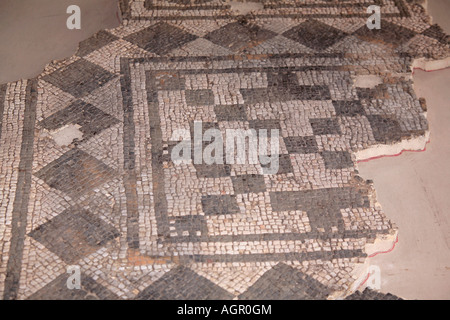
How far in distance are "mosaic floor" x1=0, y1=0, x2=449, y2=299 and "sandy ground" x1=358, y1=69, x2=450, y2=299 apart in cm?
25

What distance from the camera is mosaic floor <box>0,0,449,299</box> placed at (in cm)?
631

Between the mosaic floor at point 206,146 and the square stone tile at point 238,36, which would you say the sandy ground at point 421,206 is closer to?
the mosaic floor at point 206,146

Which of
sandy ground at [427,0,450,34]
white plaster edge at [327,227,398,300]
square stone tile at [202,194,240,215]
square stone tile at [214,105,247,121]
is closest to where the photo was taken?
white plaster edge at [327,227,398,300]

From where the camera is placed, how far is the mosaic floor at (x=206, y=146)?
6.31 metres

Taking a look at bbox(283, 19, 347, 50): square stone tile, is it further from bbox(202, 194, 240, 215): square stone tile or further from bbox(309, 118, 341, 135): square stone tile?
bbox(202, 194, 240, 215): square stone tile

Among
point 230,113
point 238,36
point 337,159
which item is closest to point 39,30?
point 238,36

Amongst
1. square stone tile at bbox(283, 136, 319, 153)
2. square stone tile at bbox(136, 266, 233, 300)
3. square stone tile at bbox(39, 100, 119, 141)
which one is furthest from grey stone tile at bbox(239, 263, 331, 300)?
square stone tile at bbox(39, 100, 119, 141)

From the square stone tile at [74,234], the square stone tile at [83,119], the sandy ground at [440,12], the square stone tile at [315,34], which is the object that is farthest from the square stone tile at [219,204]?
the sandy ground at [440,12]

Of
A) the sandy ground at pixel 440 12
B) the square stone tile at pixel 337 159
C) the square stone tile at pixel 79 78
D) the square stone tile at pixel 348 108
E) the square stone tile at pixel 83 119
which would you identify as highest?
the sandy ground at pixel 440 12

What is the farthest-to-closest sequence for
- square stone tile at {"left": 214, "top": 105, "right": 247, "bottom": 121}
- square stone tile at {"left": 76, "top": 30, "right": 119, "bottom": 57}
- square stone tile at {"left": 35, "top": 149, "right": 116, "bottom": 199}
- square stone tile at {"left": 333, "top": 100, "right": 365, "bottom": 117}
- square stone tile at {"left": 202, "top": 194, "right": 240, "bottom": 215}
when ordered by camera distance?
square stone tile at {"left": 76, "top": 30, "right": 119, "bottom": 57}, square stone tile at {"left": 333, "top": 100, "right": 365, "bottom": 117}, square stone tile at {"left": 214, "top": 105, "right": 247, "bottom": 121}, square stone tile at {"left": 35, "top": 149, "right": 116, "bottom": 199}, square stone tile at {"left": 202, "top": 194, "right": 240, "bottom": 215}

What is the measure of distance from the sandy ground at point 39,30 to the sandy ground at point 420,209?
13.6 feet

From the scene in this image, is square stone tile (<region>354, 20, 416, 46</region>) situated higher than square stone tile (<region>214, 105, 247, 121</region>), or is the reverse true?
square stone tile (<region>354, 20, 416, 46</region>)

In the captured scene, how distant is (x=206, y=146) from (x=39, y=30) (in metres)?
3.42

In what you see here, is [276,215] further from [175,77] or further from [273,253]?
[175,77]
